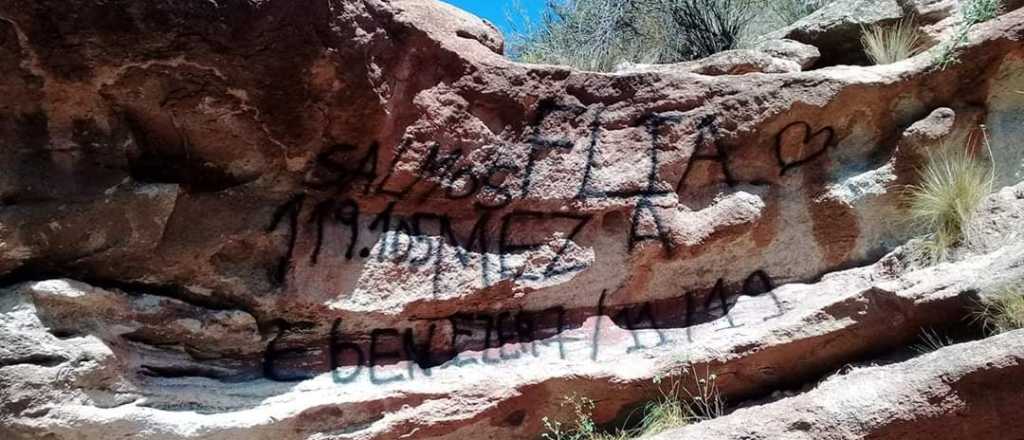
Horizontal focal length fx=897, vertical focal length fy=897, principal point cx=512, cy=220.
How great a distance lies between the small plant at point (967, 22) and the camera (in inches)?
183

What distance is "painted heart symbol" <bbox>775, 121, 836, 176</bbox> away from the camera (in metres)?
4.82

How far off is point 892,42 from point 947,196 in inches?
50.2

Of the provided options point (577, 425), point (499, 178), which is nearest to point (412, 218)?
point (499, 178)

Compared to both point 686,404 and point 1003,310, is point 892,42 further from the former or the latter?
point 686,404

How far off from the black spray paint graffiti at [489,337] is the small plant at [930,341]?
31.1 inches

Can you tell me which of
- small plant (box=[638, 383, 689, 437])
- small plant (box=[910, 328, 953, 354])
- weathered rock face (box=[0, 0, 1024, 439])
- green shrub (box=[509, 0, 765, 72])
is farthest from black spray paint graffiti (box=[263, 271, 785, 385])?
green shrub (box=[509, 0, 765, 72])

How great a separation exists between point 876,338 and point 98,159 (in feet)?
11.8

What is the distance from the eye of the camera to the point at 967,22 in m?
4.76

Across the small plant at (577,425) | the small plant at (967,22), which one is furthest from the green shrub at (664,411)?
the small plant at (967,22)

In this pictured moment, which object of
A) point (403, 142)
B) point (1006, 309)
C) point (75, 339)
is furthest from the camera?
point (403, 142)

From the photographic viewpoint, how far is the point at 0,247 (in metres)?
3.80

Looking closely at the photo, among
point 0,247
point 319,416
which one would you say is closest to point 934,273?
point 319,416

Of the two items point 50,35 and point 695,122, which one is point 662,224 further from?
point 50,35

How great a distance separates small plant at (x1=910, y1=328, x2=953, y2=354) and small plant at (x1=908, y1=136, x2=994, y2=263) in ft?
1.73
